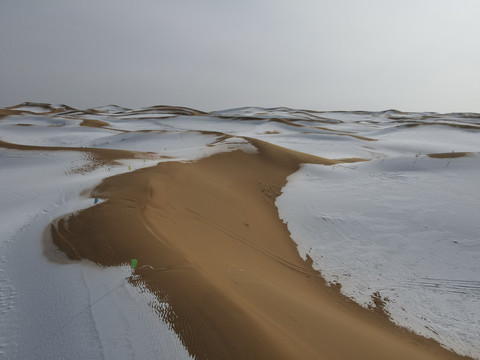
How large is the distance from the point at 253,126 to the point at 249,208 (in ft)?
78.4

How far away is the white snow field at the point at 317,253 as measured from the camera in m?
2.50

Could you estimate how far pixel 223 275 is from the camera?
374cm

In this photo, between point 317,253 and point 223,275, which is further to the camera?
point 317,253

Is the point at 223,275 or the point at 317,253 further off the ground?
the point at 223,275

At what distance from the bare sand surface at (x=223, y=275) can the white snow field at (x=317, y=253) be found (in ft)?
0.84

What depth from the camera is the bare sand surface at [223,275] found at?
8.36ft

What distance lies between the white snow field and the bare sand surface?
0.84 feet

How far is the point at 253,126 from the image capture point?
30.6 meters

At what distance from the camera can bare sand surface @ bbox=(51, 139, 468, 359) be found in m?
2.55

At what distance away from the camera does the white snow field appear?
2496 millimetres

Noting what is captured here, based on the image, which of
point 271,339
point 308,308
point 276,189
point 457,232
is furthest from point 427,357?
point 276,189

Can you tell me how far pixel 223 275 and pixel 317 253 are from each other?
315cm

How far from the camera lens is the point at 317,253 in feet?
20.1

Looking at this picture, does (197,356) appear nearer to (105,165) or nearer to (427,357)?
(427,357)
